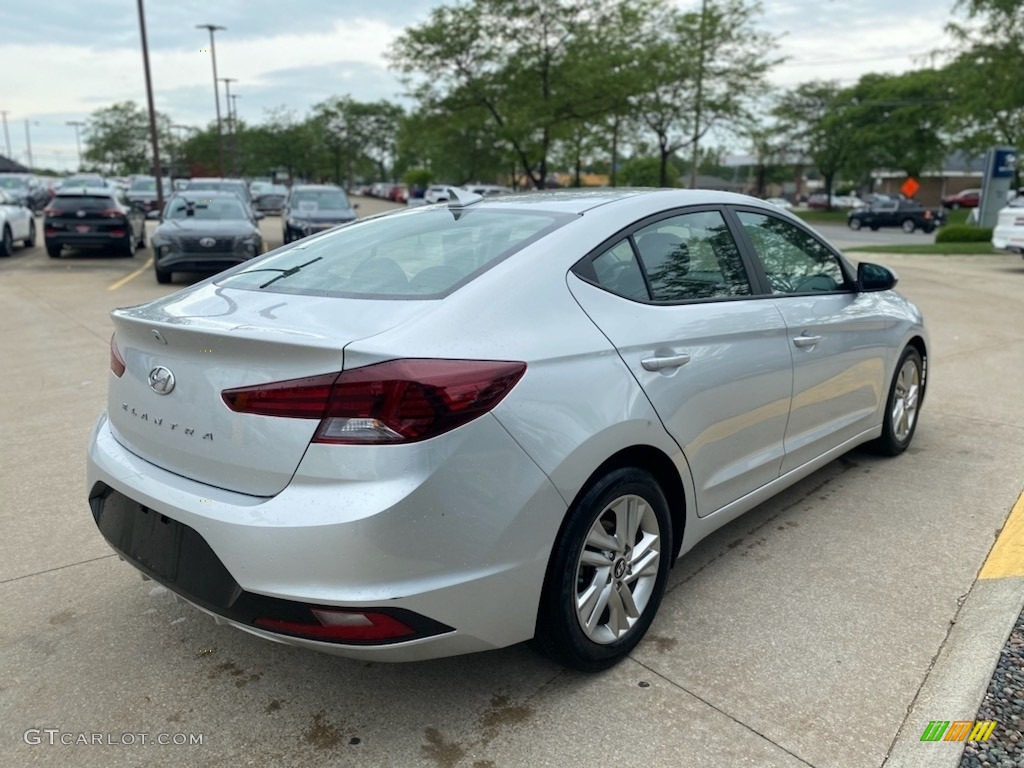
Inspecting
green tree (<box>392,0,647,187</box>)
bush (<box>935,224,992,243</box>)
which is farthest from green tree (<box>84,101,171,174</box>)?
bush (<box>935,224,992,243</box>)

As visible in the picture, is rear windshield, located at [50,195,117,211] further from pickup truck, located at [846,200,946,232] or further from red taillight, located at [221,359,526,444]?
pickup truck, located at [846,200,946,232]

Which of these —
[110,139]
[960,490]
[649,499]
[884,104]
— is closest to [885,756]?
[649,499]

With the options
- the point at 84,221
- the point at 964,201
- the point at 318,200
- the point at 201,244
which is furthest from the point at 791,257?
the point at 964,201

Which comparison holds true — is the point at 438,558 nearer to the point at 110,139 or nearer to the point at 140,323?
the point at 140,323

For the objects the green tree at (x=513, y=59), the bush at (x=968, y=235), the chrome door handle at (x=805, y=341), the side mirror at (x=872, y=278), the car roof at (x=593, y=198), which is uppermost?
the green tree at (x=513, y=59)

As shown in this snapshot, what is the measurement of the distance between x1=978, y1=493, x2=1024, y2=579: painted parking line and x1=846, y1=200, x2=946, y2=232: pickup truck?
37841mm

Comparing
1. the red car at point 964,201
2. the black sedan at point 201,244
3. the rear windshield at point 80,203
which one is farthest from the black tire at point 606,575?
the red car at point 964,201

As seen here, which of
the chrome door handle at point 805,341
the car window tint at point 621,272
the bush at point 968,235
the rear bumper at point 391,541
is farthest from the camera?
the bush at point 968,235

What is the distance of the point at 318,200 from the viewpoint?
17312 mm

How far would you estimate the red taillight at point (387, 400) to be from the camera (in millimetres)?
2117

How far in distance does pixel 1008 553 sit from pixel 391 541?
2.96 meters

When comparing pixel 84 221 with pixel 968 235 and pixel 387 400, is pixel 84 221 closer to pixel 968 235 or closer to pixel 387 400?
pixel 387 400

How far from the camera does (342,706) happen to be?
259cm

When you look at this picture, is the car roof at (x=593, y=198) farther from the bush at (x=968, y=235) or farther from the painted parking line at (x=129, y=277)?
the bush at (x=968, y=235)
